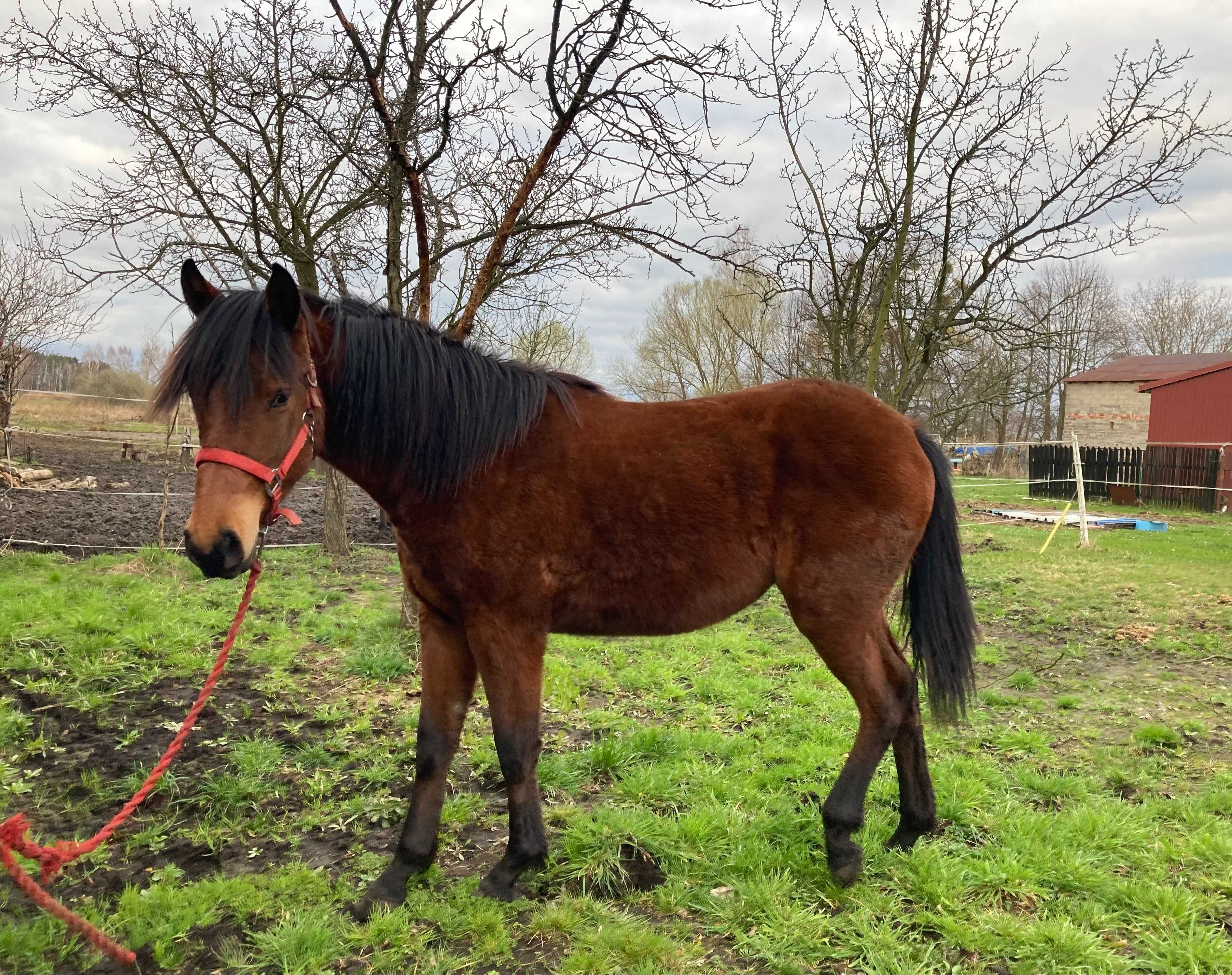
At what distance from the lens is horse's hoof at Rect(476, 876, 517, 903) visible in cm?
271

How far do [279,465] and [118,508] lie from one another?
431 inches

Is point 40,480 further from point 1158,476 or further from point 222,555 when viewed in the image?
point 1158,476

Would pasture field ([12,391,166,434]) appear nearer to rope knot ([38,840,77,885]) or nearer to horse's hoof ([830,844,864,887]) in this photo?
rope knot ([38,840,77,885])

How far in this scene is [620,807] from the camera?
3.36 metres

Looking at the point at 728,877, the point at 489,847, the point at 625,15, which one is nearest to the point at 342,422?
the point at 489,847

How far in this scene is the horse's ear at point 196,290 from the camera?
8.34 ft

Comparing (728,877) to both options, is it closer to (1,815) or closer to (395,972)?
(395,972)

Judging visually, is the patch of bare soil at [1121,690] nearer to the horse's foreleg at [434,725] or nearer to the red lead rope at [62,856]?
the horse's foreleg at [434,725]

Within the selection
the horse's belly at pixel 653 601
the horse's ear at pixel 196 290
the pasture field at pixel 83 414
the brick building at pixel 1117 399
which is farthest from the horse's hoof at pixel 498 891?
the brick building at pixel 1117 399

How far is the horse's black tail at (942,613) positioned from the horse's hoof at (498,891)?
2.05 m

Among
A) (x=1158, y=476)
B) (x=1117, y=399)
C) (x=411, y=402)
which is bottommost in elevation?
(x=1158, y=476)

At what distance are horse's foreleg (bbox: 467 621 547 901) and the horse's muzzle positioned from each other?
0.87 meters

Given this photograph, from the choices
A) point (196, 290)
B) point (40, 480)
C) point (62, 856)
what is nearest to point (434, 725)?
point (62, 856)

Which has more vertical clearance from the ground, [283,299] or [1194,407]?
[1194,407]
